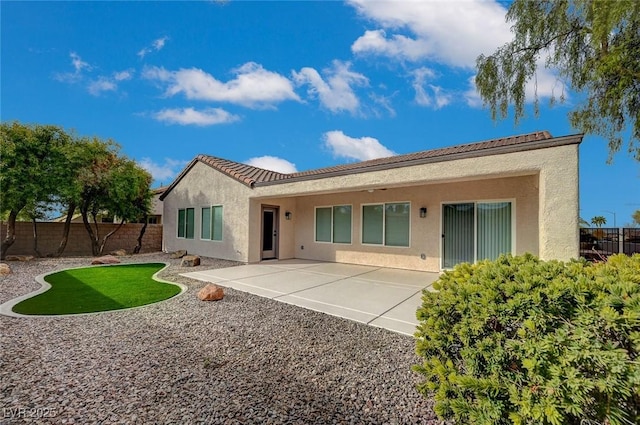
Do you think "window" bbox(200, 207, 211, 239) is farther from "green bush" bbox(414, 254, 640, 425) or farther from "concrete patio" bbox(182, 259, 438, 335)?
"green bush" bbox(414, 254, 640, 425)

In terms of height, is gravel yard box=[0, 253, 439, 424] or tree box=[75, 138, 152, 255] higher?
tree box=[75, 138, 152, 255]

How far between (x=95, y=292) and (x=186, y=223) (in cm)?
988

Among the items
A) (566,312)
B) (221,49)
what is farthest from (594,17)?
(221,49)

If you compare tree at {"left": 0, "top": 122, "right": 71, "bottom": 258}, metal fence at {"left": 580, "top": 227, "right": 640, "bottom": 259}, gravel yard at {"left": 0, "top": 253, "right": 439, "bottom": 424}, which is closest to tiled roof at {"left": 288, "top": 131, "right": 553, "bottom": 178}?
gravel yard at {"left": 0, "top": 253, "right": 439, "bottom": 424}

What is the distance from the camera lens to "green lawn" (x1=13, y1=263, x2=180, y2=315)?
629cm

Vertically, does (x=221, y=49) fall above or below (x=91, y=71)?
above

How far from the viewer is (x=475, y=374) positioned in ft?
7.47

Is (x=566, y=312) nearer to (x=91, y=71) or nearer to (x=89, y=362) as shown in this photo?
(x=89, y=362)

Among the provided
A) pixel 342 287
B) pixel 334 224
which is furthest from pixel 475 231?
pixel 334 224

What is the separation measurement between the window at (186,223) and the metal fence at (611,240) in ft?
62.8

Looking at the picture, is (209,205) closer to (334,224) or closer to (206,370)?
(334,224)

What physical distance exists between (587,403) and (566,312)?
575 mm

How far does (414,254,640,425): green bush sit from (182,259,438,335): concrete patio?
8.34ft

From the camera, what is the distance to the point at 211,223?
1532 centimetres
